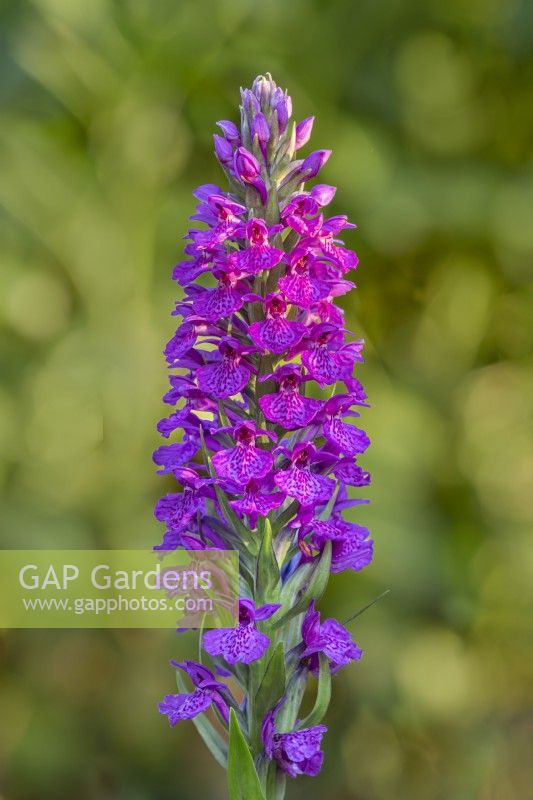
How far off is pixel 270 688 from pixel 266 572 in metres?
0.10

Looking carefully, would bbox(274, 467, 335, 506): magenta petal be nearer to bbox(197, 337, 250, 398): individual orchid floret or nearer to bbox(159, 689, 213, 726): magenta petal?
bbox(197, 337, 250, 398): individual orchid floret

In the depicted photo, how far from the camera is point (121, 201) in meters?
1.55

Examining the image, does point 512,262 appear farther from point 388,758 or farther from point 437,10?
point 388,758

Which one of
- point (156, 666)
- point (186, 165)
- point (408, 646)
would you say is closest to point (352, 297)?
point (186, 165)

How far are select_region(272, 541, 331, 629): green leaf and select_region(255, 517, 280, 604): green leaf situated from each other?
2cm

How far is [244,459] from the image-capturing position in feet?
2.41

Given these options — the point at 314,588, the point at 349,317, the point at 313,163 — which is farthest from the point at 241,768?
the point at 349,317

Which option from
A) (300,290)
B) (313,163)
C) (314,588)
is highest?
(313,163)

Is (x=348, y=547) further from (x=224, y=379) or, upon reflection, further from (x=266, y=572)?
(x=224, y=379)

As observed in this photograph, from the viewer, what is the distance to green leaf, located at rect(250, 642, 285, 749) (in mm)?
729

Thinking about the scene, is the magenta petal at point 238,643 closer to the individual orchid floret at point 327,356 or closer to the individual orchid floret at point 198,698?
the individual orchid floret at point 198,698

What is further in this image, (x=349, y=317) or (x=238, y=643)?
(x=349, y=317)

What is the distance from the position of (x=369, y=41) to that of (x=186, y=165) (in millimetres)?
382

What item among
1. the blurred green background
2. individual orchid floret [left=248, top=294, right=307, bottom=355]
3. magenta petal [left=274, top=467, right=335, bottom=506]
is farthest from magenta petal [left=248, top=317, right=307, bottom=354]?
the blurred green background
